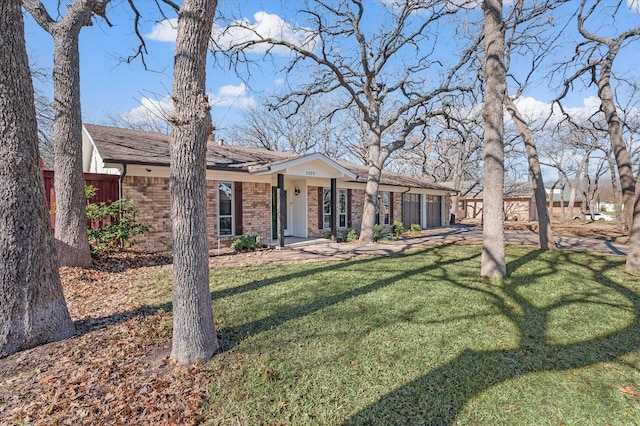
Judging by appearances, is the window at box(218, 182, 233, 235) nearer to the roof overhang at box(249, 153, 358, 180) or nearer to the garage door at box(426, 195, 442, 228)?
the roof overhang at box(249, 153, 358, 180)

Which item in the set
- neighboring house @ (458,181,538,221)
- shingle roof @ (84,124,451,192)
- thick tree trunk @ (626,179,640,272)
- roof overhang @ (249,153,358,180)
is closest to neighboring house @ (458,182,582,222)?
neighboring house @ (458,181,538,221)

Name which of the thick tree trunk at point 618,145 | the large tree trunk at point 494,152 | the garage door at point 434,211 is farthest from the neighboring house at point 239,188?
the thick tree trunk at point 618,145

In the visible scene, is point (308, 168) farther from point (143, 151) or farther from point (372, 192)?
point (143, 151)

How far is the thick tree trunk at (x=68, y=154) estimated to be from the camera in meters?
6.93

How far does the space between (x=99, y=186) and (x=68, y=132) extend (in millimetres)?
2241

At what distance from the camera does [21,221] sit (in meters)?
3.70

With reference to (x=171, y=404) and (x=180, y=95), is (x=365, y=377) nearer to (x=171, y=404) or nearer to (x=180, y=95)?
(x=171, y=404)

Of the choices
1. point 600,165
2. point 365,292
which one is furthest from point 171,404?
point 600,165

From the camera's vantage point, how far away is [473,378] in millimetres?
3186

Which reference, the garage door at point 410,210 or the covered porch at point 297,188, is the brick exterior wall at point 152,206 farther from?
the garage door at point 410,210

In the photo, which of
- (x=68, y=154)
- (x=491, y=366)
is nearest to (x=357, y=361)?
(x=491, y=366)

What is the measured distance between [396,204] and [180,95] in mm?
16333

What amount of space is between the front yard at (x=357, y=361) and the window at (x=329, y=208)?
878 cm

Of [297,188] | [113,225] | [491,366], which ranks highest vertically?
[297,188]
